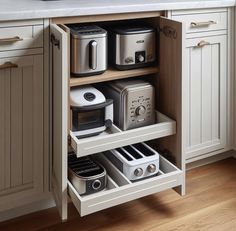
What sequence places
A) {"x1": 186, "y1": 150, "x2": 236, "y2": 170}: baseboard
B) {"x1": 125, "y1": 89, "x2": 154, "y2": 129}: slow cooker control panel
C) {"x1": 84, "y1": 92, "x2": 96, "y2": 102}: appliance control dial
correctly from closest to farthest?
{"x1": 84, "y1": 92, "x2": 96, "y2": 102}: appliance control dial, {"x1": 125, "y1": 89, "x2": 154, "y2": 129}: slow cooker control panel, {"x1": 186, "y1": 150, "x2": 236, "y2": 170}: baseboard

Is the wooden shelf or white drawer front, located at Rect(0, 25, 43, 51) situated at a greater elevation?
white drawer front, located at Rect(0, 25, 43, 51)

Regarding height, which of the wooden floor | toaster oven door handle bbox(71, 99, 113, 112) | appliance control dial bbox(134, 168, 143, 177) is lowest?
the wooden floor

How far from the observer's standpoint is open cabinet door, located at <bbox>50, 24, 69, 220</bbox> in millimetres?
1617

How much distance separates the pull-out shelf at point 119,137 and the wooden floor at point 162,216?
36 cm

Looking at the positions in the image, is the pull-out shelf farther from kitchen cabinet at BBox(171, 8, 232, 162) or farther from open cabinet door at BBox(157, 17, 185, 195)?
kitchen cabinet at BBox(171, 8, 232, 162)

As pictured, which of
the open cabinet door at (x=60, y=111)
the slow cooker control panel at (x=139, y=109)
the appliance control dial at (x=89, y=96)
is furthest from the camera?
the slow cooker control panel at (x=139, y=109)

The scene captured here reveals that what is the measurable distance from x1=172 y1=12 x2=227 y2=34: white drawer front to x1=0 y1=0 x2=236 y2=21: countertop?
51 mm

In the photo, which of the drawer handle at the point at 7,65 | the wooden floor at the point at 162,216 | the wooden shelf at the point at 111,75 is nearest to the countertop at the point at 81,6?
the drawer handle at the point at 7,65

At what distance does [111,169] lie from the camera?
194 centimetres

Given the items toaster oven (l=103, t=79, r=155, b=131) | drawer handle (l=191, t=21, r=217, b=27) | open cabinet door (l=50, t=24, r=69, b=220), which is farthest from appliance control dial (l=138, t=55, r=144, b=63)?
open cabinet door (l=50, t=24, r=69, b=220)

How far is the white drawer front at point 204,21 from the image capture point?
2086 mm

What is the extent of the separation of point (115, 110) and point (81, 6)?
1.69 ft

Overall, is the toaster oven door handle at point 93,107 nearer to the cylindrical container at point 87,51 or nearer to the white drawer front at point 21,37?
the cylindrical container at point 87,51

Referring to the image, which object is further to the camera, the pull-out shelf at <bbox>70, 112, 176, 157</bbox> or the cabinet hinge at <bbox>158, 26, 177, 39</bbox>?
the cabinet hinge at <bbox>158, 26, 177, 39</bbox>
